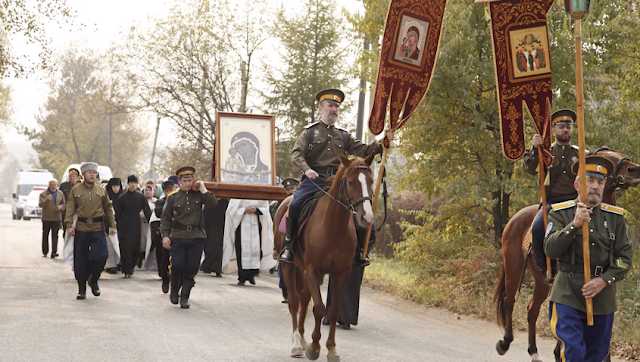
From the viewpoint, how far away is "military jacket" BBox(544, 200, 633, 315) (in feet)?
22.1

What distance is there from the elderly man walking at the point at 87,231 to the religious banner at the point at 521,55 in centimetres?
695

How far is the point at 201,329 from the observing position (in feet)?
38.4

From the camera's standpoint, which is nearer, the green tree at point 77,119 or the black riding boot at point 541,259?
the black riding boot at point 541,259

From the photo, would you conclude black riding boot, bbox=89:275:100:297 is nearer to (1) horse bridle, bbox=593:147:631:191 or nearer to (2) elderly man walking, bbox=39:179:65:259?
(1) horse bridle, bbox=593:147:631:191

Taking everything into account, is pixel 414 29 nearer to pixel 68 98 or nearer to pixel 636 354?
pixel 636 354

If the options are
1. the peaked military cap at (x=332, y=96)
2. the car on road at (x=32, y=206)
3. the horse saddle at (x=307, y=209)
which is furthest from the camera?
the car on road at (x=32, y=206)

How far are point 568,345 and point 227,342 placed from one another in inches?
194

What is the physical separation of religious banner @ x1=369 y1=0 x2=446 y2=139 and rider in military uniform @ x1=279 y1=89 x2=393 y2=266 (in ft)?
2.92

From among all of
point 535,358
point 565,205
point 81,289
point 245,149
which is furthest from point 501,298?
point 245,149

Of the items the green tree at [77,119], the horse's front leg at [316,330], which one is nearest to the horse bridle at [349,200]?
the horse's front leg at [316,330]

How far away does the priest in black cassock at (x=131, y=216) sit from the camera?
64.6 feet

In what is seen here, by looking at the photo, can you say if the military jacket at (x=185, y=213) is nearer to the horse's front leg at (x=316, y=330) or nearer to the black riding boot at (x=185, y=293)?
the black riding boot at (x=185, y=293)

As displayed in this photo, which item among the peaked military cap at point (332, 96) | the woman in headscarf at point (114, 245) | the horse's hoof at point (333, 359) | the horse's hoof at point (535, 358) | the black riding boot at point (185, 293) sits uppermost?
the peaked military cap at point (332, 96)

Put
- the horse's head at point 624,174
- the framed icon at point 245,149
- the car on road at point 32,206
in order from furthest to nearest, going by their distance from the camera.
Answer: the car on road at point 32,206 → the framed icon at point 245,149 → the horse's head at point 624,174
